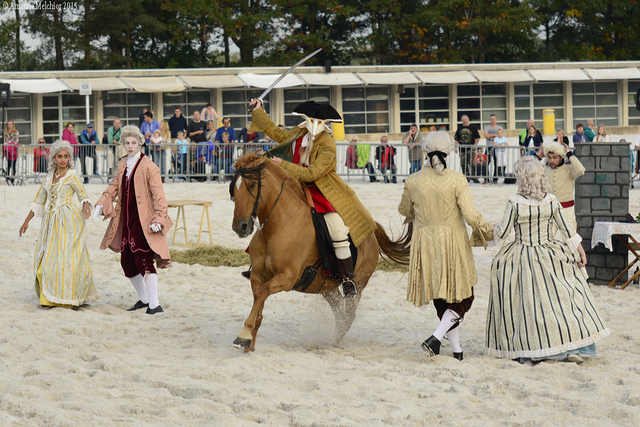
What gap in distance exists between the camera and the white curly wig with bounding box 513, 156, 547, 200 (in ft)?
19.4

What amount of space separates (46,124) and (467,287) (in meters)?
23.1

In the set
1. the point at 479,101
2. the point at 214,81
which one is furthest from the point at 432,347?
the point at 479,101

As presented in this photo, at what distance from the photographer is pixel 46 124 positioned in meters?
26.4

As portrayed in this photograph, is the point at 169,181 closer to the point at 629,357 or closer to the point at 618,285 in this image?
the point at 618,285

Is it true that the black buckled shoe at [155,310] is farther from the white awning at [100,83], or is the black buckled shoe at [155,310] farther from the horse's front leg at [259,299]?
the white awning at [100,83]

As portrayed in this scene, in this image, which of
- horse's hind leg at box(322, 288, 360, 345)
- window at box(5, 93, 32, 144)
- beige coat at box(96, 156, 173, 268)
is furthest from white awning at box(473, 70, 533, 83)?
horse's hind leg at box(322, 288, 360, 345)

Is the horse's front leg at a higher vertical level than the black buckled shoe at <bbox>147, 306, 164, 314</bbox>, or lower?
higher

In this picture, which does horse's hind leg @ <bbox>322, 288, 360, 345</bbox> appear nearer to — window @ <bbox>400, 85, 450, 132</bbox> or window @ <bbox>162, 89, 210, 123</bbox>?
window @ <bbox>162, 89, 210, 123</bbox>

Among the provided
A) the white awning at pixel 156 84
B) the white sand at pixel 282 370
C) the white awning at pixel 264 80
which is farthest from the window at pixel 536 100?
the white sand at pixel 282 370

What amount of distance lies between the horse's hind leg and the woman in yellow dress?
Answer: 2.77 metres

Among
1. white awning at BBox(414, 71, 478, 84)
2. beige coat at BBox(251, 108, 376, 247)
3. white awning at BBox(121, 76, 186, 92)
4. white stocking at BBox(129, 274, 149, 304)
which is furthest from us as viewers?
white awning at BBox(414, 71, 478, 84)

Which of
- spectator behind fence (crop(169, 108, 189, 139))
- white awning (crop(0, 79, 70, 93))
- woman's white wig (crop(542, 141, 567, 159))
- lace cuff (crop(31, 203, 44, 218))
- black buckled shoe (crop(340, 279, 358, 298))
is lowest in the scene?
black buckled shoe (crop(340, 279, 358, 298))

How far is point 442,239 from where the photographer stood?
598 centimetres

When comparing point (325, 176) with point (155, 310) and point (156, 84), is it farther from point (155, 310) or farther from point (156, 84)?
point (156, 84)
